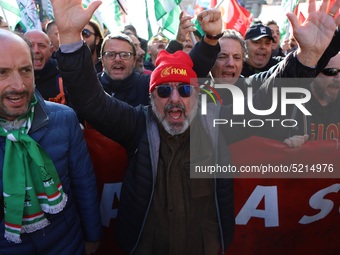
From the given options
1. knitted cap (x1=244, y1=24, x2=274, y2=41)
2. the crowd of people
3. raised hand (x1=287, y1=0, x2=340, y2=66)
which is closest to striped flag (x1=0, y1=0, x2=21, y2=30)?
the crowd of people

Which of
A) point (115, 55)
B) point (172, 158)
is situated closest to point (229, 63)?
point (115, 55)

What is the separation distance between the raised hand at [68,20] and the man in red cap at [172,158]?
72 millimetres

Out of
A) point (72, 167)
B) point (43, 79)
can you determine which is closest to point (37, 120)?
point (72, 167)

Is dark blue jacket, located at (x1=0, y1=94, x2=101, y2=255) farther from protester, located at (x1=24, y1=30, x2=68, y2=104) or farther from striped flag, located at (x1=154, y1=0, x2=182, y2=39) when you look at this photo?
striped flag, located at (x1=154, y1=0, x2=182, y2=39)

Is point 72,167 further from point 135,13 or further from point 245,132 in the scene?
point 135,13

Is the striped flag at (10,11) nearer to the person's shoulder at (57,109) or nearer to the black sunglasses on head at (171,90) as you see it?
the person's shoulder at (57,109)

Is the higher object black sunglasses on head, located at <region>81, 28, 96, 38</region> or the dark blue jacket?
black sunglasses on head, located at <region>81, 28, 96, 38</region>

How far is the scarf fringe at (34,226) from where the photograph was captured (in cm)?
181

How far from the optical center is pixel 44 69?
12.1 ft

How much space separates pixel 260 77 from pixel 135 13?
360cm

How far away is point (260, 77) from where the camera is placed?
2822mm

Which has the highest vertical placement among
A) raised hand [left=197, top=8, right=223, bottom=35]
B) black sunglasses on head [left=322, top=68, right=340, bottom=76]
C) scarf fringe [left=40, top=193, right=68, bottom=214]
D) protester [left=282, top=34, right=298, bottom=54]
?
raised hand [left=197, top=8, right=223, bottom=35]

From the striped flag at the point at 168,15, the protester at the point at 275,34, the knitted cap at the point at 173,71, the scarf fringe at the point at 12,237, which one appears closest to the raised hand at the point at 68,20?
the knitted cap at the point at 173,71

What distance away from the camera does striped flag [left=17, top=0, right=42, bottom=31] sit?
6.00 m
